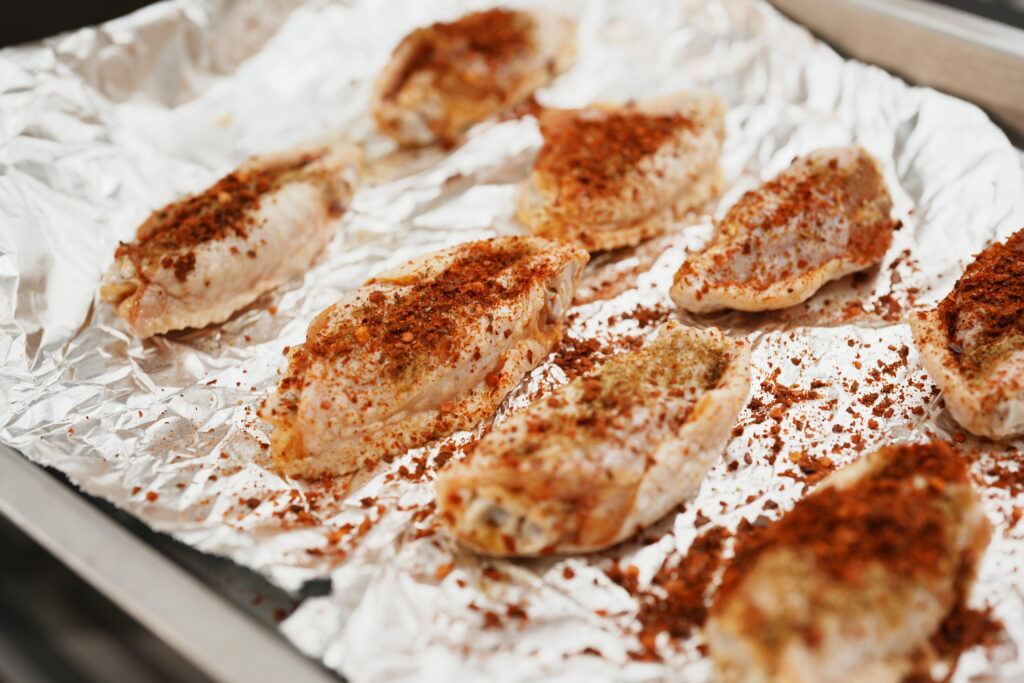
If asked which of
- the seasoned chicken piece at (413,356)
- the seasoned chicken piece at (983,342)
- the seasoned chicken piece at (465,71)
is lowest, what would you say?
the seasoned chicken piece at (983,342)

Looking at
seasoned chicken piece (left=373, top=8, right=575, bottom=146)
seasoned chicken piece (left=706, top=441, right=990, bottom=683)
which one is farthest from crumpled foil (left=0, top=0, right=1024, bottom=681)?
seasoned chicken piece (left=706, top=441, right=990, bottom=683)

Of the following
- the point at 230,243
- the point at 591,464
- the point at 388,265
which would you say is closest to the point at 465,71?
the point at 388,265

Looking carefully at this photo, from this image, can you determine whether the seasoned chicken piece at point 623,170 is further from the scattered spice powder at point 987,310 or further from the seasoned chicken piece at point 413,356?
the scattered spice powder at point 987,310

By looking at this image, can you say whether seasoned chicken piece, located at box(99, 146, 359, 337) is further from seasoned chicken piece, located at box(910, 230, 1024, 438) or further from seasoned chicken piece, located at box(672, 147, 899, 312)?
seasoned chicken piece, located at box(910, 230, 1024, 438)

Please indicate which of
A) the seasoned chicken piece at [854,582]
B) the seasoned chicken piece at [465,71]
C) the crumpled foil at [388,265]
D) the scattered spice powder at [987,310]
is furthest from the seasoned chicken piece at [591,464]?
the seasoned chicken piece at [465,71]

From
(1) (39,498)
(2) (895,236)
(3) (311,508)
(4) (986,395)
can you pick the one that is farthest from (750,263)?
(1) (39,498)

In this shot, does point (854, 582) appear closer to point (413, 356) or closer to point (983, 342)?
point (983, 342)
